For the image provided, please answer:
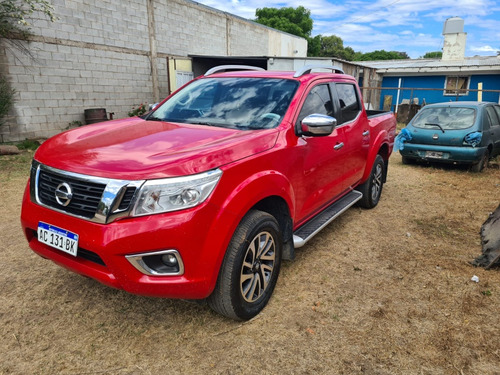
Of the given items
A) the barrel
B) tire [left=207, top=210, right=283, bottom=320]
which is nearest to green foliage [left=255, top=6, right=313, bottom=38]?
the barrel

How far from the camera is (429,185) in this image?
6695mm

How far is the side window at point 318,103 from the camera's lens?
3.24m

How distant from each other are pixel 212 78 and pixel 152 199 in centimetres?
214

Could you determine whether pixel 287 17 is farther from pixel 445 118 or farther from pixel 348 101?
pixel 348 101

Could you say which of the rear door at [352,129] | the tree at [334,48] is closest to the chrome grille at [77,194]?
the rear door at [352,129]

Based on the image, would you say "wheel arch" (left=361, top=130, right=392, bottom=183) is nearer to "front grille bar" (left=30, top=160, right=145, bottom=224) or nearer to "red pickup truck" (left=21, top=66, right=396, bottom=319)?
"red pickup truck" (left=21, top=66, right=396, bottom=319)

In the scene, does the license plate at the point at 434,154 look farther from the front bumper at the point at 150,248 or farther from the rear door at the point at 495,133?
the front bumper at the point at 150,248

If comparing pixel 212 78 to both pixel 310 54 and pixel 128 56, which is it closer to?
pixel 128 56

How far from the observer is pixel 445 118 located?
7797mm

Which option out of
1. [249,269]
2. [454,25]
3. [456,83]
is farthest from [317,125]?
[454,25]

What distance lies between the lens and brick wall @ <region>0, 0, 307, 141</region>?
9.73 metres

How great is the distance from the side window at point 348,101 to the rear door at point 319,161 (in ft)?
0.94

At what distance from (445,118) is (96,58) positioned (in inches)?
407

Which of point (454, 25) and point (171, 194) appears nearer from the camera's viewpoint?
point (171, 194)
